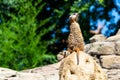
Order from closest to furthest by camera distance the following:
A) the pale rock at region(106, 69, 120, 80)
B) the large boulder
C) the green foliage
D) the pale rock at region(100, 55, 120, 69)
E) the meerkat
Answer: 1. the large boulder
2. the meerkat
3. the pale rock at region(106, 69, 120, 80)
4. the pale rock at region(100, 55, 120, 69)
5. the green foliage

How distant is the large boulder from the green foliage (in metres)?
7.71

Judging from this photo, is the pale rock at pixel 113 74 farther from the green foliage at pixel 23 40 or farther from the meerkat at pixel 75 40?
the meerkat at pixel 75 40

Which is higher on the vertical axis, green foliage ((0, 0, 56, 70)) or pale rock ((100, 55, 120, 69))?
green foliage ((0, 0, 56, 70))

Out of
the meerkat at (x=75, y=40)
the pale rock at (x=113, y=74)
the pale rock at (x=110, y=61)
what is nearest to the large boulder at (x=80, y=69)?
the meerkat at (x=75, y=40)

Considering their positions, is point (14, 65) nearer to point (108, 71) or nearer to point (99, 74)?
point (108, 71)

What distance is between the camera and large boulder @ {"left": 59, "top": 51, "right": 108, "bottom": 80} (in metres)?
8.49

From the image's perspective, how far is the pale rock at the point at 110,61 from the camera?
537 inches

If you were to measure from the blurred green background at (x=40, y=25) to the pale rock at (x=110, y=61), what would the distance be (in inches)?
124

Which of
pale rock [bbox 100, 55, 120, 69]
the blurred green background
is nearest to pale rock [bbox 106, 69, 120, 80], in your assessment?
pale rock [bbox 100, 55, 120, 69]

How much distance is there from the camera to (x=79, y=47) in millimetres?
8875

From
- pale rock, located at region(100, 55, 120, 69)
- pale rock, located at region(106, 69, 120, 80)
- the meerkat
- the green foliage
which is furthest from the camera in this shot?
the green foliage

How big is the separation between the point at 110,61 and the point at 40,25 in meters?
4.98

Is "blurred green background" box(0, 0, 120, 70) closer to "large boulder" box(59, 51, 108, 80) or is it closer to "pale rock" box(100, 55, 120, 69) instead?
"pale rock" box(100, 55, 120, 69)

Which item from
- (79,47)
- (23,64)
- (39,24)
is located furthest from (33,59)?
(79,47)
